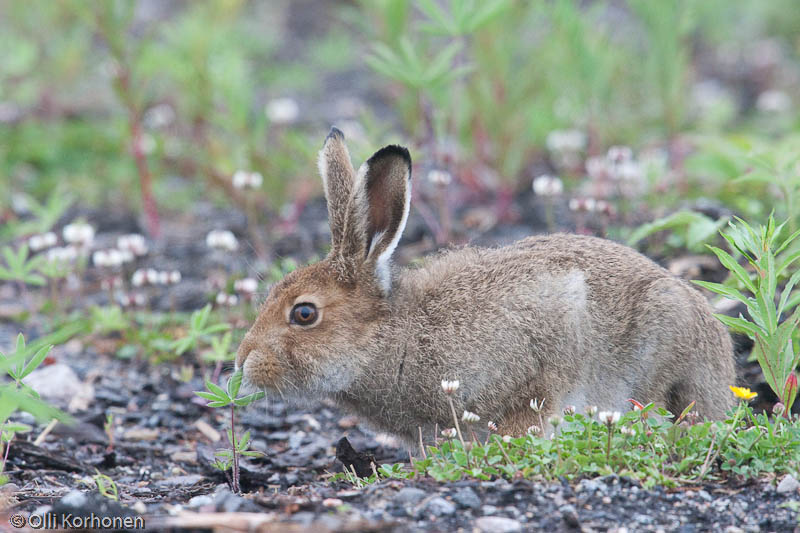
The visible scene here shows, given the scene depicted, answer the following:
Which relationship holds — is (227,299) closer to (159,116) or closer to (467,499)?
(467,499)

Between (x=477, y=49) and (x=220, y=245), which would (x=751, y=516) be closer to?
(x=220, y=245)

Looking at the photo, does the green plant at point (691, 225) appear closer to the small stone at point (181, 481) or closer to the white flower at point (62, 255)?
the small stone at point (181, 481)

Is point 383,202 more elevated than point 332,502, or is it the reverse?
point 383,202

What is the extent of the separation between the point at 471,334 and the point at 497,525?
1662mm

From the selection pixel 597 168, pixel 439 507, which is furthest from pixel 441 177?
pixel 439 507

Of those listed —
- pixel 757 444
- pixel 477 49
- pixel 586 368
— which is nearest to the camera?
pixel 757 444

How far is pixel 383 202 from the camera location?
587 centimetres

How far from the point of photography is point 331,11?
1783 centimetres

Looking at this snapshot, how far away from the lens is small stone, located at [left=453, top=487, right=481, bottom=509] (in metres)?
4.47

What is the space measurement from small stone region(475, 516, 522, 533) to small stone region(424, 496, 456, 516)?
0.48ft

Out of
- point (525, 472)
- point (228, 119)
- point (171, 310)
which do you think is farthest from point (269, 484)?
point (228, 119)

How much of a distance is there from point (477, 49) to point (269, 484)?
571 centimetres

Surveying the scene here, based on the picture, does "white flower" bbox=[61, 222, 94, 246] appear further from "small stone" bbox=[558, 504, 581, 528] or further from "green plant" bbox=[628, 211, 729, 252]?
"small stone" bbox=[558, 504, 581, 528]

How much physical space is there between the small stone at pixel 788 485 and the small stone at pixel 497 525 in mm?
1416
